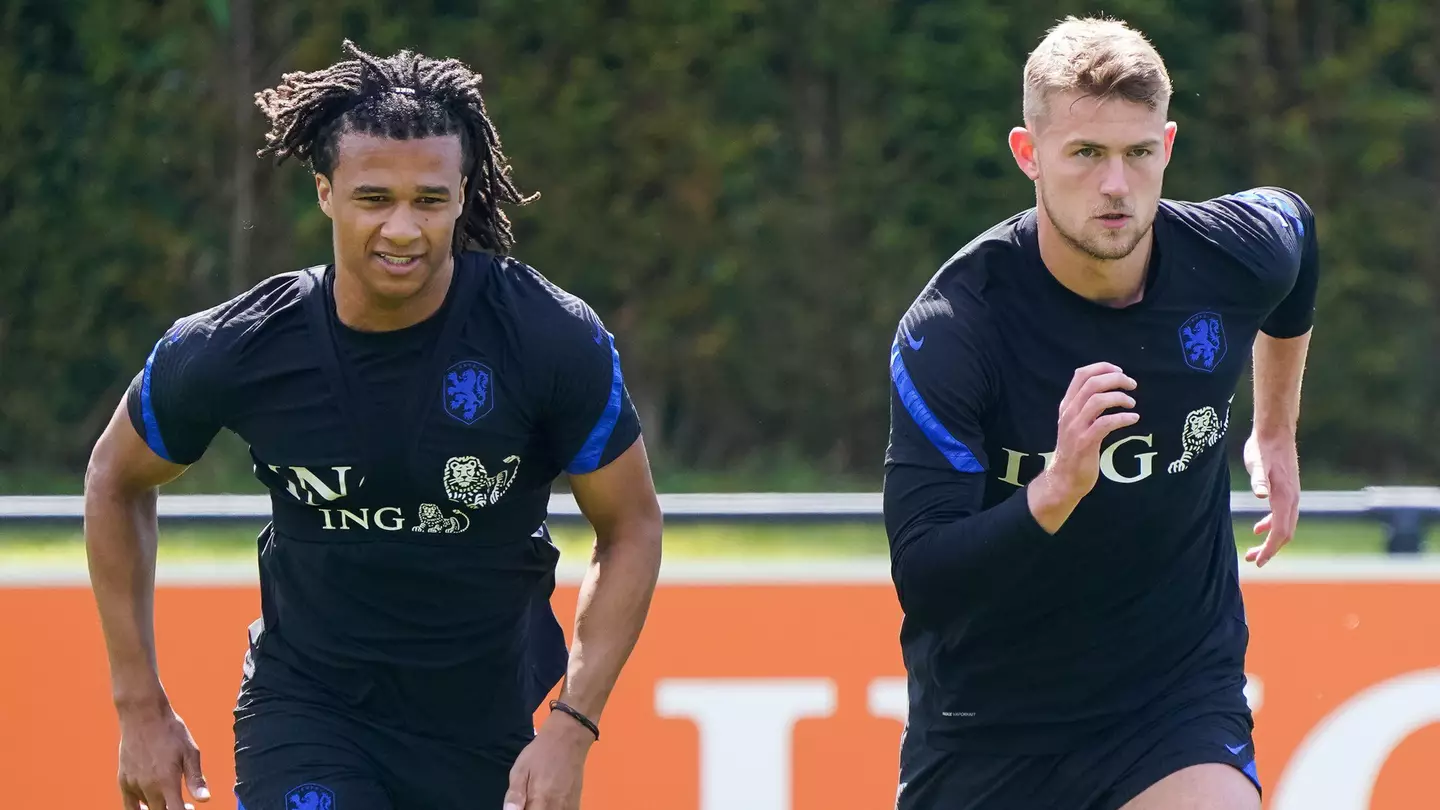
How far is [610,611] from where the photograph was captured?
361 centimetres

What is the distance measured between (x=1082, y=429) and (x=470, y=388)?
1.20 m

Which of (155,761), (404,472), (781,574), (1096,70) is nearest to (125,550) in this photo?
(155,761)

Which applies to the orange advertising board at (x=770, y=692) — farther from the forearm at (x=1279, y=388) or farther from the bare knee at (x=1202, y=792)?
the bare knee at (x=1202, y=792)

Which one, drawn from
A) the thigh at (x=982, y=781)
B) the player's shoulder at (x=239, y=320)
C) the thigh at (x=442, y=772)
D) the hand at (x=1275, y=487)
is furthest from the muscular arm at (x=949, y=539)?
Result: the player's shoulder at (x=239, y=320)

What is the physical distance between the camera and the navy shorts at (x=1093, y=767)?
3.52 meters

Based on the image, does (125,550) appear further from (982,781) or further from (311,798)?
(982,781)

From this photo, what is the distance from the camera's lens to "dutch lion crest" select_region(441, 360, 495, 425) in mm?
3543

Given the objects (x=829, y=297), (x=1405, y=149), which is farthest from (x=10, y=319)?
(x=1405, y=149)

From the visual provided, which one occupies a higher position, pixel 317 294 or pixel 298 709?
pixel 317 294

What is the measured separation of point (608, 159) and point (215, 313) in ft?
22.0

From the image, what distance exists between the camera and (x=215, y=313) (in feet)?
11.9

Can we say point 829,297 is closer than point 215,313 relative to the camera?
No

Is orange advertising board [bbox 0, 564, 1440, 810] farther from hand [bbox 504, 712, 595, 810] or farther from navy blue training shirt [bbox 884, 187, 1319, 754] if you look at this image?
hand [bbox 504, 712, 595, 810]

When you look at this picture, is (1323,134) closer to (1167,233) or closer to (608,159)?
(608,159)
